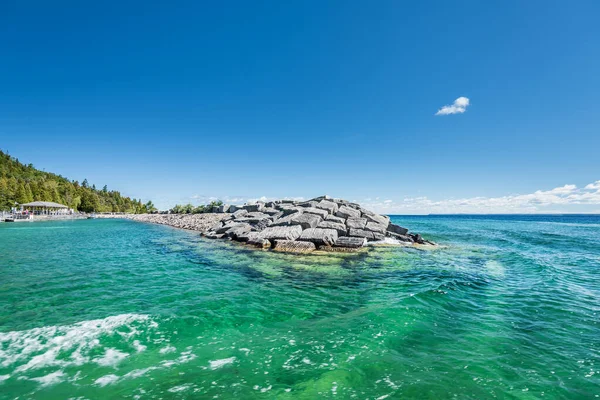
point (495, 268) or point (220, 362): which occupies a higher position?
point (220, 362)

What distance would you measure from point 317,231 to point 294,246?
9.94ft

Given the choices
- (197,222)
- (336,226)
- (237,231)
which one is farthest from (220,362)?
(197,222)

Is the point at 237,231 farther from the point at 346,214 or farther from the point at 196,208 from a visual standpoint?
the point at 196,208

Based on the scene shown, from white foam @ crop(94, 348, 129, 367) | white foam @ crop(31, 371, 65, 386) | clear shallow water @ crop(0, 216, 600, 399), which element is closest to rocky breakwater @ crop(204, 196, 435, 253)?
clear shallow water @ crop(0, 216, 600, 399)

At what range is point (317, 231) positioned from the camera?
82.4ft

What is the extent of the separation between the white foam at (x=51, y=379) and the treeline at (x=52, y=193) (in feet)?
434

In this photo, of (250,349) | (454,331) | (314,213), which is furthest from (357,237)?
(250,349)

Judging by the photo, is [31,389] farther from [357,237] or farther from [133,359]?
[357,237]

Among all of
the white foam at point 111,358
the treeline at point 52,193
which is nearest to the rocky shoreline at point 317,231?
the white foam at point 111,358

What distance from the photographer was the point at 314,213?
29906 millimetres

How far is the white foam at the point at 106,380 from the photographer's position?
5.64 meters

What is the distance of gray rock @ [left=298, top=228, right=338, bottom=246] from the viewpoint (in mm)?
23469

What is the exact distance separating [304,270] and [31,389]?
12.3 metres

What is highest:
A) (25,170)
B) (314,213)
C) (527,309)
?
(25,170)
